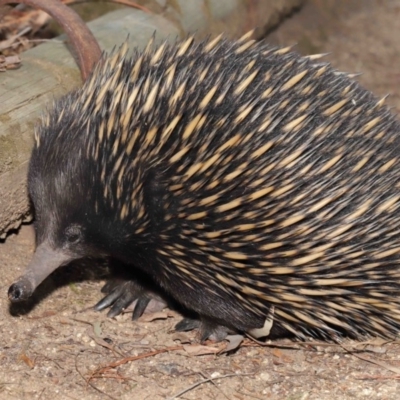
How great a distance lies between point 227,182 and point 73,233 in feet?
2.22

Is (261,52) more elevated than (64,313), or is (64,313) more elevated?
(261,52)

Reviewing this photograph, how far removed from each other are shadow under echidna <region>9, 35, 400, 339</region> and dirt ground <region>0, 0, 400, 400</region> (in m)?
0.26

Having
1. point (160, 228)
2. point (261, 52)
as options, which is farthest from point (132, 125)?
point (261, 52)

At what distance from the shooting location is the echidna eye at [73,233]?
338cm

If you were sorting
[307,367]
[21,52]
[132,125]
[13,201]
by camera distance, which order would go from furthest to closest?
[21,52] < [13,201] < [307,367] < [132,125]

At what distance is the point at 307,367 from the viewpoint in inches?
144

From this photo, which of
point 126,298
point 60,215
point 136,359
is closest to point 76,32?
point 60,215

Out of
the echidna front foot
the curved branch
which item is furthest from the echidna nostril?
the curved branch

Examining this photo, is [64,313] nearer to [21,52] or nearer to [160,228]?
[160,228]

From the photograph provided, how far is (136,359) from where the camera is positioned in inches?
142

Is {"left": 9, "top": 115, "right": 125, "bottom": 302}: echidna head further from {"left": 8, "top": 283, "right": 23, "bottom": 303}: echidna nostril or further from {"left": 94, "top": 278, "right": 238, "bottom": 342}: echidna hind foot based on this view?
{"left": 94, "top": 278, "right": 238, "bottom": 342}: echidna hind foot

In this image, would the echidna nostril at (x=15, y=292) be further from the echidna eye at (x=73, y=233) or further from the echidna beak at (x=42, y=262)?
the echidna eye at (x=73, y=233)

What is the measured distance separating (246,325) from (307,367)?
1.08ft

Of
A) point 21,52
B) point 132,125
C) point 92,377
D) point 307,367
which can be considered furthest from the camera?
point 21,52
